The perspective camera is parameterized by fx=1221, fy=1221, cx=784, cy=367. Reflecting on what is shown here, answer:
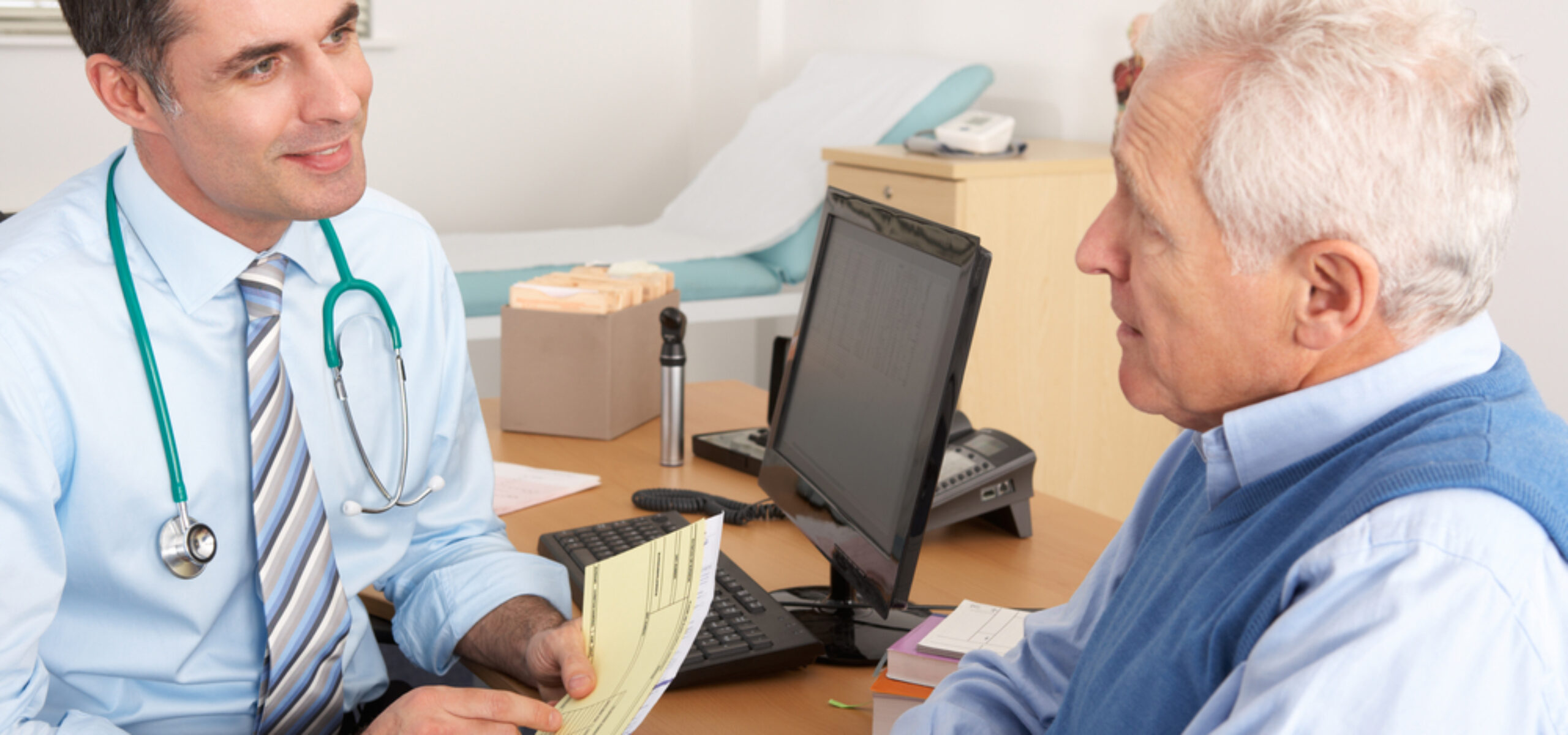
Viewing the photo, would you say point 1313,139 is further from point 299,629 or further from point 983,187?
point 983,187

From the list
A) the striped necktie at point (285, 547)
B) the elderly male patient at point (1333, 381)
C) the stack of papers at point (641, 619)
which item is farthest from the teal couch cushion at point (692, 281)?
the elderly male patient at point (1333, 381)

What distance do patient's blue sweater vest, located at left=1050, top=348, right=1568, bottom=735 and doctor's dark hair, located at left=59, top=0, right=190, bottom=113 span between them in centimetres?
97

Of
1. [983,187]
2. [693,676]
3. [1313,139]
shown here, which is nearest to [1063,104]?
[983,187]

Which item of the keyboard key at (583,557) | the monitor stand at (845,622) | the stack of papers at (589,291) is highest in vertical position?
the stack of papers at (589,291)

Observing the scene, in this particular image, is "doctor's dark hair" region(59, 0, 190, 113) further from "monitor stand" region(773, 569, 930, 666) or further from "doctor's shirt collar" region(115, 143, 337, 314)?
"monitor stand" region(773, 569, 930, 666)

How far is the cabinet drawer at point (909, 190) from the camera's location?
8.52 ft

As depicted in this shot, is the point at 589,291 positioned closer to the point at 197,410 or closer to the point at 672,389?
the point at 672,389

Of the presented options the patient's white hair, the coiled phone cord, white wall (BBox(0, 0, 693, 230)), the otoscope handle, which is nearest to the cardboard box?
the otoscope handle

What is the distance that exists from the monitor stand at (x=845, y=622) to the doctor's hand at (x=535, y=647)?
0.26m

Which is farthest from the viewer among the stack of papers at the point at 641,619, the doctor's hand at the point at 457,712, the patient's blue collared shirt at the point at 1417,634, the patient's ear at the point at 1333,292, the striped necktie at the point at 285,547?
the striped necktie at the point at 285,547

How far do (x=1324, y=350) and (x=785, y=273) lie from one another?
9.18 ft

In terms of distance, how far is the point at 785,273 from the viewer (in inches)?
138

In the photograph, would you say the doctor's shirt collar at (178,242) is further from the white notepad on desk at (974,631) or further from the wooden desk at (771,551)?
the white notepad on desk at (974,631)

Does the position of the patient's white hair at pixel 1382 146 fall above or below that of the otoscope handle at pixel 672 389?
above
